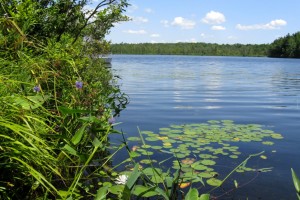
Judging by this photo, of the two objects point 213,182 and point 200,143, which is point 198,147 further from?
point 213,182

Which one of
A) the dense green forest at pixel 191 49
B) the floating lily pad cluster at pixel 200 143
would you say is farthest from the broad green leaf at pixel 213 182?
the dense green forest at pixel 191 49

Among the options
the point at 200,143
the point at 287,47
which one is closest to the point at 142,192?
the point at 200,143

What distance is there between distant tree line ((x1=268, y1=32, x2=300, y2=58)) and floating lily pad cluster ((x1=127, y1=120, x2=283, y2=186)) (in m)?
108

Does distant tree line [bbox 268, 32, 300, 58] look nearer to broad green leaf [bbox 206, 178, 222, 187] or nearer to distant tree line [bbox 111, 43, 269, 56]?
distant tree line [bbox 111, 43, 269, 56]

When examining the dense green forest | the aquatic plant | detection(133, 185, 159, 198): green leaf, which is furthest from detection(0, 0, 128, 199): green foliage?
the dense green forest

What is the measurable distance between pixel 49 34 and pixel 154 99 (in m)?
9.82

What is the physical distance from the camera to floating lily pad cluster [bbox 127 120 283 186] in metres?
5.48

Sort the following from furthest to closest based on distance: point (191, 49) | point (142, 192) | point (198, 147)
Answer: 1. point (191, 49)
2. point (198, 147)
3. point (142, 192)

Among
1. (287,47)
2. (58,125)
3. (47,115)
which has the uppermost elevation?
(287,47)

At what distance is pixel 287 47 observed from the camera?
11206 centimetres

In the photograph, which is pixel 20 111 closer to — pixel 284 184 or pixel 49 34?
pixel 49 34

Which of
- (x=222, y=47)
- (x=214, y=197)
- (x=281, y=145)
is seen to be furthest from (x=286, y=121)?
(x=222, y=47)

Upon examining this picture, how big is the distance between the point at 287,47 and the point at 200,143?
115 m

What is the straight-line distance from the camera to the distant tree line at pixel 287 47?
10769 cm
